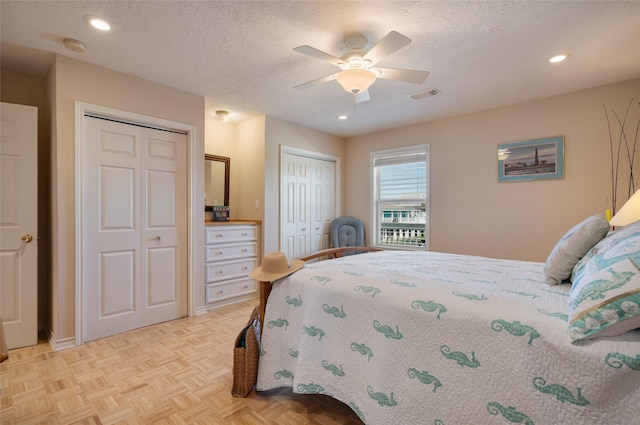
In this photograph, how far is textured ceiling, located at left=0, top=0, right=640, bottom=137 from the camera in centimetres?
189

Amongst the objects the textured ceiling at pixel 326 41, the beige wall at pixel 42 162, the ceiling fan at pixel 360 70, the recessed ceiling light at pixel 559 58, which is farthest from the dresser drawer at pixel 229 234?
the recessed ceiling light at pixel 559 58

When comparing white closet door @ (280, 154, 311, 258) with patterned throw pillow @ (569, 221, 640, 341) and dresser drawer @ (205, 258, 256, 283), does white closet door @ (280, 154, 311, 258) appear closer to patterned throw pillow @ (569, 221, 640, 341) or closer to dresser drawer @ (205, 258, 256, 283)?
dresser drawer @ (205, 258, 256, 283)

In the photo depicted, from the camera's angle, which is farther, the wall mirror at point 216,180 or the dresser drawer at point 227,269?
the wall mirror at point 216,180

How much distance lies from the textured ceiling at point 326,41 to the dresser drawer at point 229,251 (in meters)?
1.72

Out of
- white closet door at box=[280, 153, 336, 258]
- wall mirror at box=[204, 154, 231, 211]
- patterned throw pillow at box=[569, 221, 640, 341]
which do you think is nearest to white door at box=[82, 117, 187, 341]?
wall mirror at box=[204, 154, 231, 211]

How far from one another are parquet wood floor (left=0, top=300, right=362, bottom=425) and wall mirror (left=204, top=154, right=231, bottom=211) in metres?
1.89

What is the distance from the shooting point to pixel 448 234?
4.07 m

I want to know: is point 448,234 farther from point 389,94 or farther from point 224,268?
point 224,268

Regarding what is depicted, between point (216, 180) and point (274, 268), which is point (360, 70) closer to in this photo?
point (274, 268)

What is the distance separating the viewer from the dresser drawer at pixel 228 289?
3.52 meters

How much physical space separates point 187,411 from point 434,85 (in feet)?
10.8

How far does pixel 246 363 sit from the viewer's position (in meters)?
1.88

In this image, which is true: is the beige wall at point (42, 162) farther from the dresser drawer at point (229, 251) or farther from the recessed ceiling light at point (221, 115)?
the recessed ceiling light at point (221, 115)

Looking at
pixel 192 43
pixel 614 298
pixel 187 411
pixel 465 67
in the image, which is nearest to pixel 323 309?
pixel 187 411
